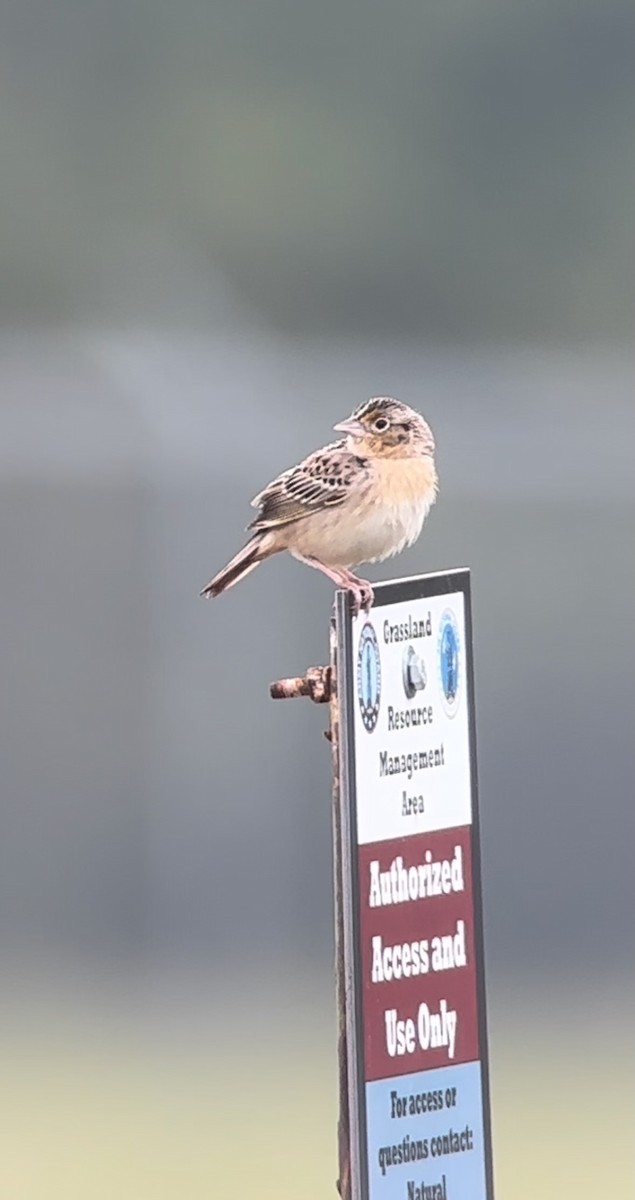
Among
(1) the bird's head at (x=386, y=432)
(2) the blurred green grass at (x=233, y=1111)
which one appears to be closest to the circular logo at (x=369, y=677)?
(1) the bird's head at (x=386, y=432)

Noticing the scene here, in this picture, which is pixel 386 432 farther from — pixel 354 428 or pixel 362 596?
pixel 362 596

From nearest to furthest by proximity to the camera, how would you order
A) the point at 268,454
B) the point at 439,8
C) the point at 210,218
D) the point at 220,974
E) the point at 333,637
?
the point at 333,637 → the point at 268,454 → the point at 220,974 → the point at 210,218 → the point at 439,8

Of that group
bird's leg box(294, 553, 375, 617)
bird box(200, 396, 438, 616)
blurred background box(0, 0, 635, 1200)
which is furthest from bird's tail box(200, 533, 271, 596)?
blurred background box(0, 0, 635, 1200)

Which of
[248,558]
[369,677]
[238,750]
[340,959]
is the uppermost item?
[238,750]

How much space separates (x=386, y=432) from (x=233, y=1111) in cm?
496

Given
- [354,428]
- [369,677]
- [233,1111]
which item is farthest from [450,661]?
[233,1111]

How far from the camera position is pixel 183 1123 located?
7258mm

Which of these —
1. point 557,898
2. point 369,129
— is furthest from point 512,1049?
point 369,129

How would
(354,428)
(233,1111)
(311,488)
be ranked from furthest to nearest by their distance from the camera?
→ (233,1111)
(311,488)
(354,428)

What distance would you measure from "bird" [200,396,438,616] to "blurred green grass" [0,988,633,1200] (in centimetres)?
402

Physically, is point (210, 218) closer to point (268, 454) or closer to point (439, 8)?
point (439, 8)

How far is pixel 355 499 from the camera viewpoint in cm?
248

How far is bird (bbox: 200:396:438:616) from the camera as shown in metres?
2.43

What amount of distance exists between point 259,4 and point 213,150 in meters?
1.85
